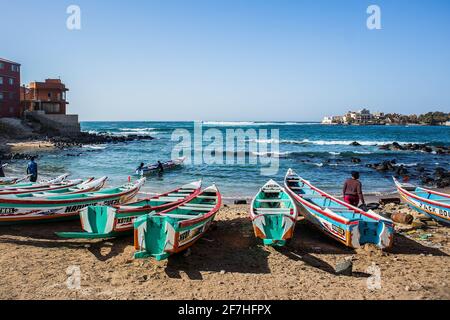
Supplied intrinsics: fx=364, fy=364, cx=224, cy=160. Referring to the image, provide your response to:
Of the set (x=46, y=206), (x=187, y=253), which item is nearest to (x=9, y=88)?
(x=46, y=206)

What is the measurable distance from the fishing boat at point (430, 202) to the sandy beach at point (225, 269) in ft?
3.19

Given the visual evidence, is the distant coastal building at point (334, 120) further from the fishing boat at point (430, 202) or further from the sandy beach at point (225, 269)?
the sandy beach at point (225, 269)

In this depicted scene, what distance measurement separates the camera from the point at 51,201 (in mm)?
10633

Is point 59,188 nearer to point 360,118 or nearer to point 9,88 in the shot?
point 9,88

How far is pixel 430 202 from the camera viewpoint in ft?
37.9

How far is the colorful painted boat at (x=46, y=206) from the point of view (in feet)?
32.8

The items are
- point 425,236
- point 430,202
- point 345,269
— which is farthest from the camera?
point 430,202

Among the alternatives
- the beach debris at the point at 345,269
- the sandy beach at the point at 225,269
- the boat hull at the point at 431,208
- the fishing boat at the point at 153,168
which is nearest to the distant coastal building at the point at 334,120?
the fishing boat at the point at 153,168

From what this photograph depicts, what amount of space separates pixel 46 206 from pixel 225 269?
595cm

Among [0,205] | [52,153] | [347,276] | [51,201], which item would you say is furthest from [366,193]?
[52,153]

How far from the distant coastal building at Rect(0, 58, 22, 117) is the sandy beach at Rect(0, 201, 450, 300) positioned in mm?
47643

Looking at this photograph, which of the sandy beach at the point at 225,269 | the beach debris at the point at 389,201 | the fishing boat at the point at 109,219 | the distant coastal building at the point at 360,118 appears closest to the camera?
the sandy beach at the point at 225,269
